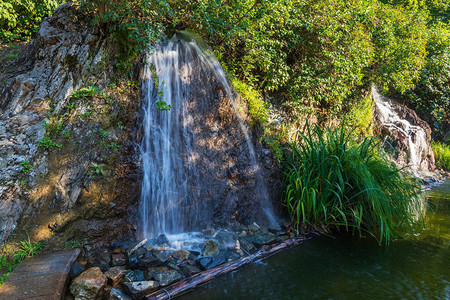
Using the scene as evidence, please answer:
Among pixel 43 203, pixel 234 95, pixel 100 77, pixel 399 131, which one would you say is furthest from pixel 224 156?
pixel 399 131

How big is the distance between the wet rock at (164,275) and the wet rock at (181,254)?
24 centimetres

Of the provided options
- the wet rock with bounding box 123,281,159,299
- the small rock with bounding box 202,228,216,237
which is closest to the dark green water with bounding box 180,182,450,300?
the wet rock with bounding box 123,281,159,299

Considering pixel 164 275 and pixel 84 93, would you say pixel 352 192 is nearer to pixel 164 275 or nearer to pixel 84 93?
pixel 164 275

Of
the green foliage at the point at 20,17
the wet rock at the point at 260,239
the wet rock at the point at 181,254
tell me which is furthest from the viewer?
the green foliage at the point at 20,17

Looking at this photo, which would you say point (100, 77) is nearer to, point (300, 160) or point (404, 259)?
point (300, 160)

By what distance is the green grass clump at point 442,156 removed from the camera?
1077cm

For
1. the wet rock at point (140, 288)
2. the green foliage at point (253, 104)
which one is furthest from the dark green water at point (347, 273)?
the green foliage at point (253, 104)

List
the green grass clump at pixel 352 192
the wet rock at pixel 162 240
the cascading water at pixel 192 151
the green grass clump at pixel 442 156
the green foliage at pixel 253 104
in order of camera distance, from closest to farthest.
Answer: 1. the wet rock at pixel 162 240
2. the green grass clump at pixel 352 192
3. the cascading water at pixel 192 151
4. the green foliage at pixel 253 104
5. the green grass clump at pixel 442 156

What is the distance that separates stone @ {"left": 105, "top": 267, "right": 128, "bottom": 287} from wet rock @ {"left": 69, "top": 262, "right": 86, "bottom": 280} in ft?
0.83

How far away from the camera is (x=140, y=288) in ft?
8.33

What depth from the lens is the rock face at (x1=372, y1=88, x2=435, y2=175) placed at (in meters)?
9.29

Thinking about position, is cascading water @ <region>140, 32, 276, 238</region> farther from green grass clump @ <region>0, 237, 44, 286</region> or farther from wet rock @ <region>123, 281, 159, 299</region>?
green grass clump @ <region>0, 237, 44, 286</region>

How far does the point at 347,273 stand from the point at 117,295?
97.4 inches

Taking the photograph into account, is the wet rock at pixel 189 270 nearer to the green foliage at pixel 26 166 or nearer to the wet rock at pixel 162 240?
the wet rock at pixel 162 240
